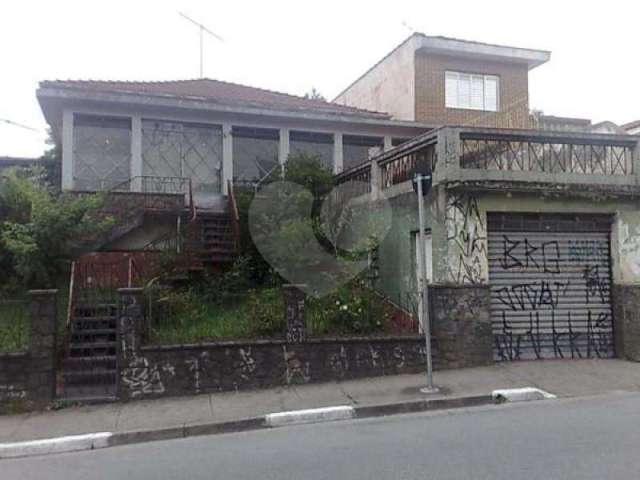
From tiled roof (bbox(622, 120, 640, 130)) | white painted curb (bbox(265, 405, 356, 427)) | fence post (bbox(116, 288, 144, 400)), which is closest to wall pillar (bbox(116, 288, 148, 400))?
fence post (bbox(116, 288, 144, 400))

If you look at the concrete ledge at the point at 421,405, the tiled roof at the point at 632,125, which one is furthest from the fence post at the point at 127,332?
the tiled roof at the point at 632,125

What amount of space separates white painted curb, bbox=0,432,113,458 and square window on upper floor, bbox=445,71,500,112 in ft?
50.1

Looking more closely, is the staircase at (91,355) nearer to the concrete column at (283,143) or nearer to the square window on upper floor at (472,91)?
the concrete column at (283,143)

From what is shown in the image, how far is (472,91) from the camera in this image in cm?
1864

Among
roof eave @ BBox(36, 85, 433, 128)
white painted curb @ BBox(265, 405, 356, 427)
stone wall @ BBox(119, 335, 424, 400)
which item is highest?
roof eave @ BBox(36, 85, 433, 128)

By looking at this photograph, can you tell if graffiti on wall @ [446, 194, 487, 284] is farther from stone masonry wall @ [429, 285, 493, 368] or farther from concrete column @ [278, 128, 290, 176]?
concrete column @ [278, 128, 290, 176]

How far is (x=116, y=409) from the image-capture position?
7.81 metres

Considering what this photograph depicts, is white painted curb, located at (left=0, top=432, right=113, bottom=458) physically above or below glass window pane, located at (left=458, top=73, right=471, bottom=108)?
below

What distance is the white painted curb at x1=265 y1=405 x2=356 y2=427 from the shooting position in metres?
7.06

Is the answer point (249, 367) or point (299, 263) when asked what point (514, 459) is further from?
point (299, 263)

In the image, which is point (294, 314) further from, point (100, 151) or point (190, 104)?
point (100, 151)

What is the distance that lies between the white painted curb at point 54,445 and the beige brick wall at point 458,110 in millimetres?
14204

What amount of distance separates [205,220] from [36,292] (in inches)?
217

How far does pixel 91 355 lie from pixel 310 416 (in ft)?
13.4
